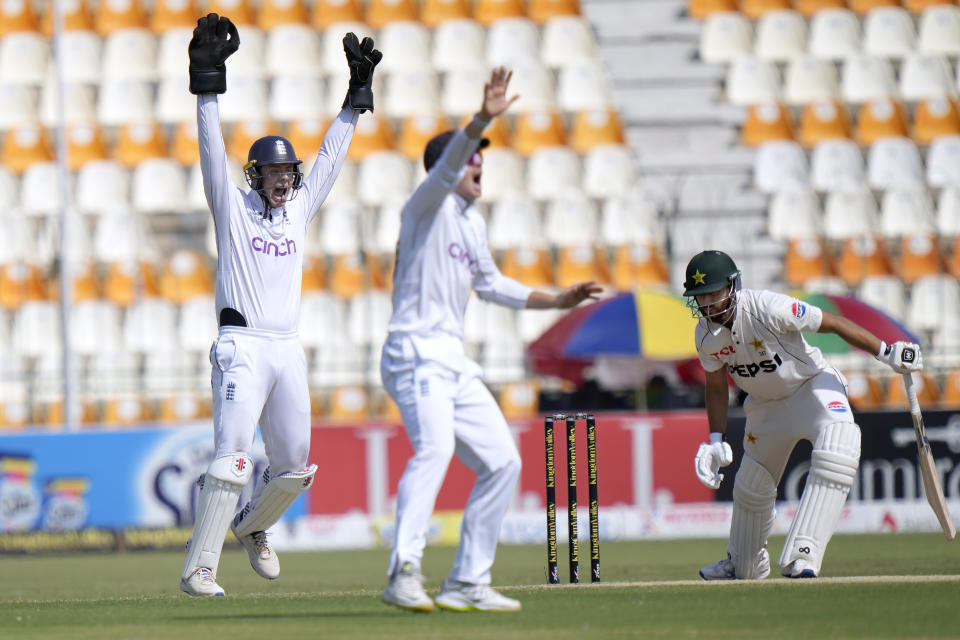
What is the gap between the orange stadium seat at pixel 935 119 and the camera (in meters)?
18.9

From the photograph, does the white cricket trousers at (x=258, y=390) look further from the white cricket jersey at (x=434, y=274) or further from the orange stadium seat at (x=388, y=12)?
the orange stadium seat at (x=388, y=12)

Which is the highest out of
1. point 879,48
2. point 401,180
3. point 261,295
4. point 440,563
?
point 879,48

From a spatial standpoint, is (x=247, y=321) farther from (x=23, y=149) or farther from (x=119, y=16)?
(x=119, y=16)

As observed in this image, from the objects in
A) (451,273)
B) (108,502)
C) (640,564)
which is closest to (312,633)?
(451,273)

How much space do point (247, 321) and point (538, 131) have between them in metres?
12.2

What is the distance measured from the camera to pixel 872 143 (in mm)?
18703

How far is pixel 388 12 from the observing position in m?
20.3

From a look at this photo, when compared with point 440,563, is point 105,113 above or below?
above

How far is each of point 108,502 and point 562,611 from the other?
8.45m

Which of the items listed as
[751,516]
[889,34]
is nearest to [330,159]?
[751,516]

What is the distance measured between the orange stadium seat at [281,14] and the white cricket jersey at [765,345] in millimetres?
14071

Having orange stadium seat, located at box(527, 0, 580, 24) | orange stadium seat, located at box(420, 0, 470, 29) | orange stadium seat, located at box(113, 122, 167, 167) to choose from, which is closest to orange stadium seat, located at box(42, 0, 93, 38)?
orange stadium seat, located at box(113, 122, 167, 167)

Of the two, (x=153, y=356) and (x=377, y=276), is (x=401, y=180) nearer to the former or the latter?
(x=377, y=276)

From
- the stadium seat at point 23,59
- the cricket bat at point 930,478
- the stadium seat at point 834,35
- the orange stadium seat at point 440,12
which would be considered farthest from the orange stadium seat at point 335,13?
the cricket bat at point 930,478
